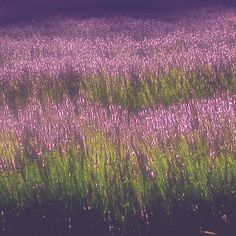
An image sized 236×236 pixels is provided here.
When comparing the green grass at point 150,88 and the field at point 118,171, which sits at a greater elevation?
the green grass at point 150,88

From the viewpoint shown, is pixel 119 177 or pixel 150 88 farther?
pixel 150 88

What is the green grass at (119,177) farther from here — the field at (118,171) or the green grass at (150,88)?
the green grass at (150,88)

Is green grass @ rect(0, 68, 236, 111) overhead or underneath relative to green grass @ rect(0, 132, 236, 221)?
overhead

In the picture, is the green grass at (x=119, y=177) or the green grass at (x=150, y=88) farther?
the green grass at (x=150, y=88)

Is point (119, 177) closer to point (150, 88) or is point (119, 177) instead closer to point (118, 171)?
point (118, 171)

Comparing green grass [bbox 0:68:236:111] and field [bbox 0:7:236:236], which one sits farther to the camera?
green grass [bbox 0:68:236:111]

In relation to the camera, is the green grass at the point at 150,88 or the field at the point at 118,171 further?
the green grass at the point at 150,88

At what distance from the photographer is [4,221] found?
3627 millimetres

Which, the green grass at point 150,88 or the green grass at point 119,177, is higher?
the green grass at point 150,88

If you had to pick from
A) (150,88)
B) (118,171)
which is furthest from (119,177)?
(150,88)

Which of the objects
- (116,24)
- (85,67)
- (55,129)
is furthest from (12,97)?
(116,24)

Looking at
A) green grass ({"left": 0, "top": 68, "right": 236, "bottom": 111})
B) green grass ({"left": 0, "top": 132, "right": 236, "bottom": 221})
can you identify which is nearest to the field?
green grass ({"left": 0, "top": 132, "right": 236, "bottom": 221})

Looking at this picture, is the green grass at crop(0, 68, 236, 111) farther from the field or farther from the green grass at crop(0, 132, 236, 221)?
the green grass at crop(0, 132, 236, 221)

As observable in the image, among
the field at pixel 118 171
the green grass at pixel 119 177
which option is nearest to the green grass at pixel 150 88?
the field at pixel 118 171
